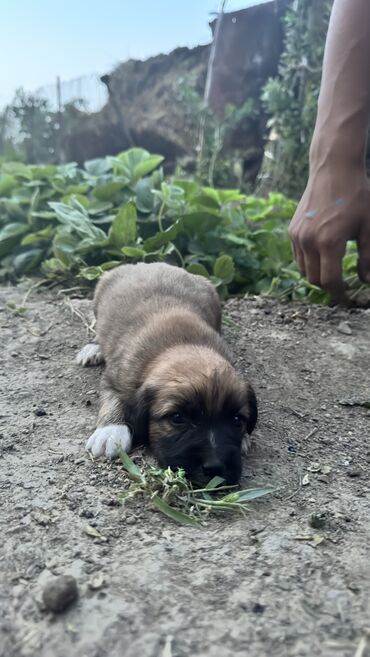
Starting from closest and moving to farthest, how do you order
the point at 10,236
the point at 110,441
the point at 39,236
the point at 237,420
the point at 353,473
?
the point at 353,473, the point at 110,441, the point at 237,420, the point at 39,236, the point at 10,236

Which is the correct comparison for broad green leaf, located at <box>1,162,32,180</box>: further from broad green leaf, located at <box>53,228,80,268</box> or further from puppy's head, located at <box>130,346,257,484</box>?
puppy's head, located at <box>130,346,257,484</box>

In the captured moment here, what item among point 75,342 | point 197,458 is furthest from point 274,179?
point 197,458

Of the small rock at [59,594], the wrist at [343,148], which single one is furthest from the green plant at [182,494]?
the wrist at [343,148]

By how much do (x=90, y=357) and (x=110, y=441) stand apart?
54.1 inches

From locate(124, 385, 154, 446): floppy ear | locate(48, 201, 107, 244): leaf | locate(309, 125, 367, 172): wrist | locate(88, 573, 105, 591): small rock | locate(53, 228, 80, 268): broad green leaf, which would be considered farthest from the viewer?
locate(53, 228, 80, 268): broad green leaf

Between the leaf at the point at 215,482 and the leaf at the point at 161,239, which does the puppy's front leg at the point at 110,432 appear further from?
the leaf at the point at 161,239

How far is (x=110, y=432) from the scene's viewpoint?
3.46 meters

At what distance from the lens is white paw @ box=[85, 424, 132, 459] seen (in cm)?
330

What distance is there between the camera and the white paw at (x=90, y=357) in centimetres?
463

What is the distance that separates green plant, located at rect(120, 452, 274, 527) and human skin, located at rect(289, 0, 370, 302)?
Result: 4.32 feet

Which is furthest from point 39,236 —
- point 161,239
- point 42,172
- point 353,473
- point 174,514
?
point 174,514

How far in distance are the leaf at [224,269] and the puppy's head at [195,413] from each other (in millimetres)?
2265

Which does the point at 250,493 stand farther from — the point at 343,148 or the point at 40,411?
the point at 343,148

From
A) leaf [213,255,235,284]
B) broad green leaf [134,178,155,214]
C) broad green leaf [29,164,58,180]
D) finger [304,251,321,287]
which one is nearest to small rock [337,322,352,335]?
leaf [213,255,235,284]
